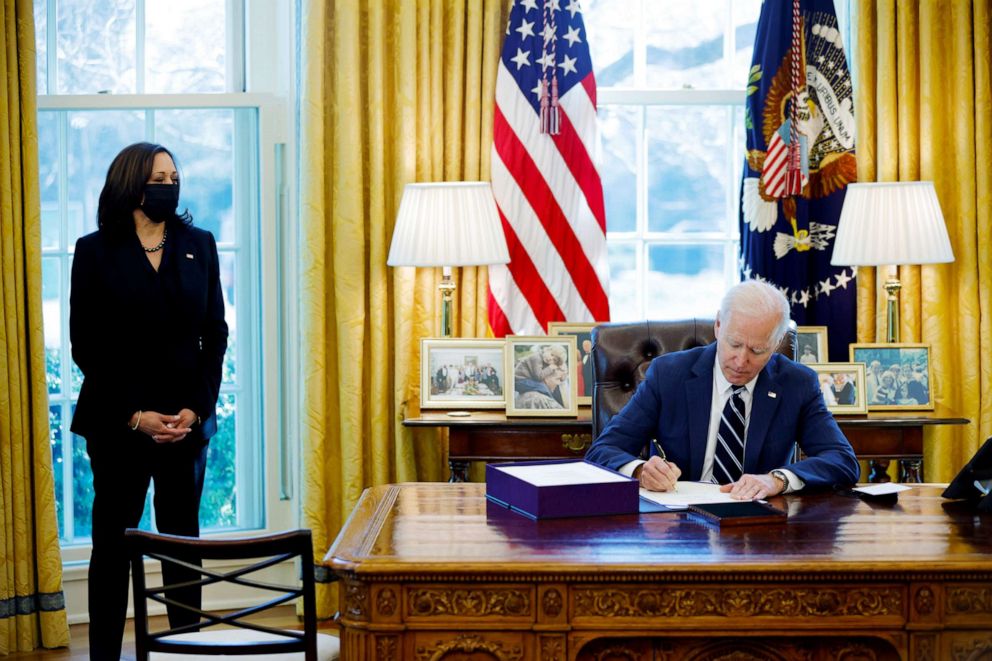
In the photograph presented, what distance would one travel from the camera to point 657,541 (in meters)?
1.93

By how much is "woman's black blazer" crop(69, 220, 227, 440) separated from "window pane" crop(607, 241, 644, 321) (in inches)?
71.4

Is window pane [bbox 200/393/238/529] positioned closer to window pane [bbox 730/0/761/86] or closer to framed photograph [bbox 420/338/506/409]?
framed photograph [bbox 420/338/506/409]

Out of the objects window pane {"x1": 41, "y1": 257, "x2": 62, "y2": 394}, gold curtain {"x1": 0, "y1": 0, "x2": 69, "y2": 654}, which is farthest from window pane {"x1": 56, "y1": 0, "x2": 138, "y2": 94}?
window pane {"x1": 41, "y1": 257, "x2": 62, "y2": 394}

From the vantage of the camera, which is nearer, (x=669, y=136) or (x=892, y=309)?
(x=892, y=309)

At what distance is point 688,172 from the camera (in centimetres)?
427

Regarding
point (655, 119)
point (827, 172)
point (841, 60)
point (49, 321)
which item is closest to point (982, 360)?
point (827, 172)

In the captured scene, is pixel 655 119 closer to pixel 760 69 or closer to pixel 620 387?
pixel 760 69

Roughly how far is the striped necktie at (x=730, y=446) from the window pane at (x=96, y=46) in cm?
261

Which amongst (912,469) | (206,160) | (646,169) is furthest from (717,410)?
(206,160)

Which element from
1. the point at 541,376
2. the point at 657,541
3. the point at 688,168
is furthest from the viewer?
the point at 688,168

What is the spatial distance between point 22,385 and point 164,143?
1035 mm

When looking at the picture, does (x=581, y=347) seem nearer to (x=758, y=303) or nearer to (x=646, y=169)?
(x=646, y=169)

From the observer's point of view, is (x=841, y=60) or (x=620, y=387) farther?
(x=841, y=60)

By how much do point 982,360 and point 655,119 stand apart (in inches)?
59.4
